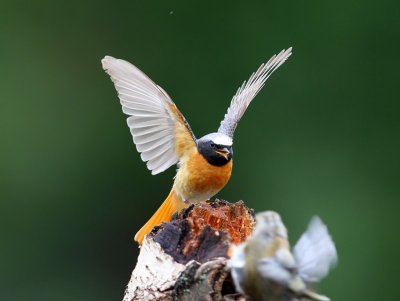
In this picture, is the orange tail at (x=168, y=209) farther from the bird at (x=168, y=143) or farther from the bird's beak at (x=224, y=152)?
the bird's beak at (x=224, y=152)

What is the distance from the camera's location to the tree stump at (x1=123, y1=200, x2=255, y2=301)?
10.8 feet

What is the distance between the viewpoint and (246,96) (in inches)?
226

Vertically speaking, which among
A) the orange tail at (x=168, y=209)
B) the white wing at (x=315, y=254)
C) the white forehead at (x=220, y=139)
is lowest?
the orange tail at (x=168, y=209)

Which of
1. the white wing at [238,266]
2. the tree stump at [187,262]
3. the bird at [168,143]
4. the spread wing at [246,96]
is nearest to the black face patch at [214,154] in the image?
the bird at [168,143]

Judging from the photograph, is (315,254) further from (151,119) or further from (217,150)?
(151,119)

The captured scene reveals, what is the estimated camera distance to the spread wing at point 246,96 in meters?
5.53

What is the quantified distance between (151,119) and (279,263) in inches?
93.1

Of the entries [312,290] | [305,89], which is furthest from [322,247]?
[305,89]

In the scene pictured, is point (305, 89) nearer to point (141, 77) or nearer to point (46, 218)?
point (46, 218)

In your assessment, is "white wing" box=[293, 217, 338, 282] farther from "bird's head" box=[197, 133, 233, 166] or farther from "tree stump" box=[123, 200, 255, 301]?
"bird's head" box=[197, 133, 233, 166]

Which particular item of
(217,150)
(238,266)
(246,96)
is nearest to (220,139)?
(217,150)

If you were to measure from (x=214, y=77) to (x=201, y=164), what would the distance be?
15.3ft

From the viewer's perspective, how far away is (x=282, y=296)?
10.0ft

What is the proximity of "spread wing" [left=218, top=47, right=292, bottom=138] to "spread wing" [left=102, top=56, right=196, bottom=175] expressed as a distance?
0.27 metres
